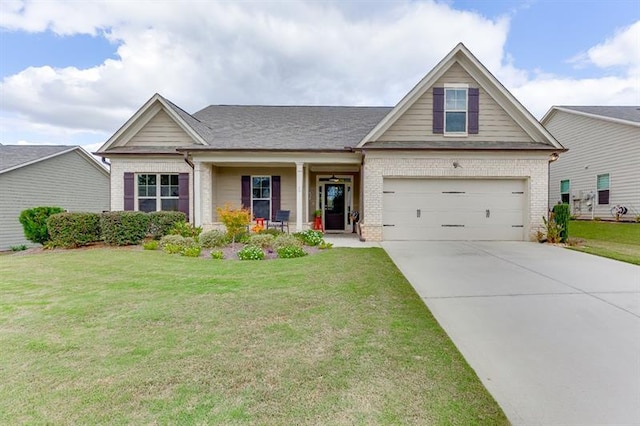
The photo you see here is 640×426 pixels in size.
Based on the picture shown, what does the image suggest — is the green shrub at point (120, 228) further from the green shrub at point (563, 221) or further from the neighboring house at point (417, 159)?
the green shrub at point (563, 221)

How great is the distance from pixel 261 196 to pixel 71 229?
6.61 meters

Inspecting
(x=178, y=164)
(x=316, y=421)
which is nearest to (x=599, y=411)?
(x=316, y=421)

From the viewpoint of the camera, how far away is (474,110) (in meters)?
11.6

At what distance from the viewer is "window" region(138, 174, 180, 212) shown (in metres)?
12.8

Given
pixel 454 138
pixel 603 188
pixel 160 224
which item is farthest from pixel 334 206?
pixel 603 188

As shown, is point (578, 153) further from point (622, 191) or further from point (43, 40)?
point (43, 40)

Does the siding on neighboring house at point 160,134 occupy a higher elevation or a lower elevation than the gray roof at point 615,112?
lower

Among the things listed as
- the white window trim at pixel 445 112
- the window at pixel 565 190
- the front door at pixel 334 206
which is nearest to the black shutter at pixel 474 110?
the white window trim at pixel 445 112

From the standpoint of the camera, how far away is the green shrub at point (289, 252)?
8328 millimetres

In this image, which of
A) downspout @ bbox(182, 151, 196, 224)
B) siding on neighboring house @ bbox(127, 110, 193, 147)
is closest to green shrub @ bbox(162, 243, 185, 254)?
downspout @ bbox(182, 151, 196, 224)

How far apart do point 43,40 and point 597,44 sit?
26.6 m

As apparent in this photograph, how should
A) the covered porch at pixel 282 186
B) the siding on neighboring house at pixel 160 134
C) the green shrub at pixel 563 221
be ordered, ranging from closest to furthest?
the green shrub at pixel 563 221 → the covered porch at pixel 282 186 → the siding on neighboring house at pixel 160 134

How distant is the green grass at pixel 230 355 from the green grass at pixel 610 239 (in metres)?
7.28

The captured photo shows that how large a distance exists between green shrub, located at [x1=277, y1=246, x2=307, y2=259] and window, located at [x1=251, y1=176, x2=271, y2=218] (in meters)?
5.31
